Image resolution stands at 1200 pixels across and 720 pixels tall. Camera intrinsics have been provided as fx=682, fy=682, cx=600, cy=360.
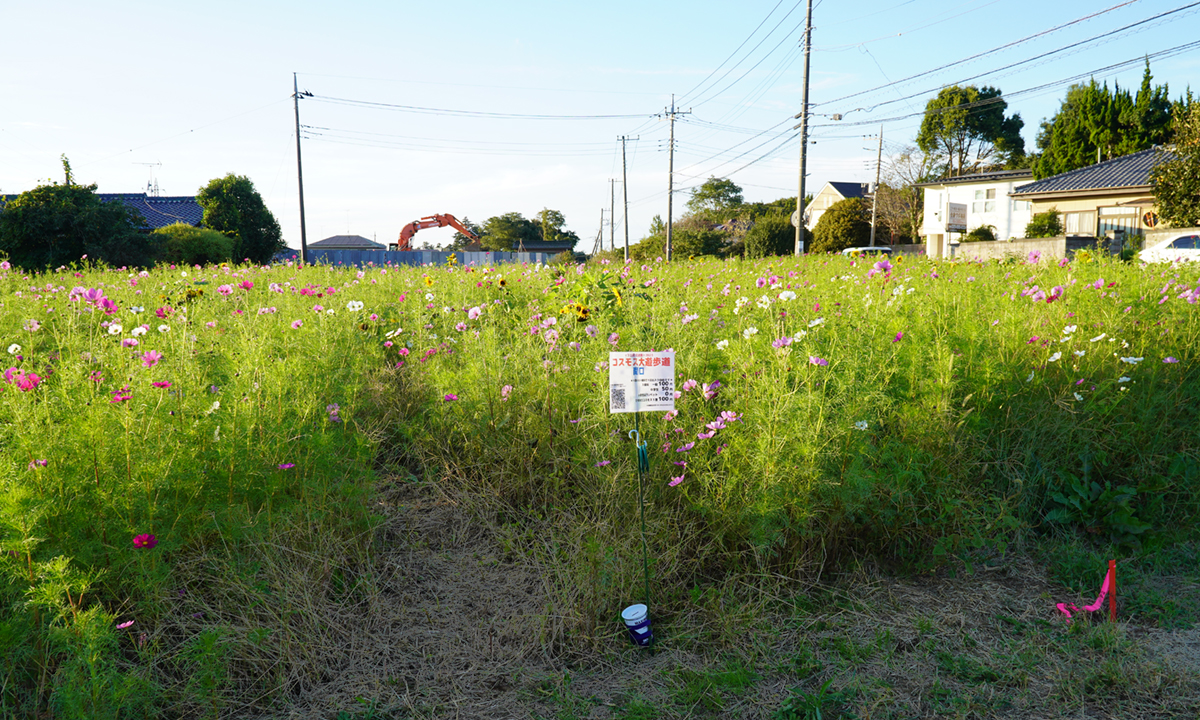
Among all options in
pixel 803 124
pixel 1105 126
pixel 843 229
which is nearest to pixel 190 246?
pixel 803 124

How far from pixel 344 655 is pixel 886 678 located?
1801mm

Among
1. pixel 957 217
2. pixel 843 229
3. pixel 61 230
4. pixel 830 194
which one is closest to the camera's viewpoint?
pixel 61 230

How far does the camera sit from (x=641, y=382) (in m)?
2.55

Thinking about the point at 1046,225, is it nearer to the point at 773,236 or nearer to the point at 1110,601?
the point at 773,236

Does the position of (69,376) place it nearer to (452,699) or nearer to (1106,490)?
(452,699)

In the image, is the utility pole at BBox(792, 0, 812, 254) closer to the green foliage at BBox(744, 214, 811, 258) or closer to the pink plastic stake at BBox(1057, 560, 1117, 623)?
the green foliage at BBox(744, 214, 811, 258)

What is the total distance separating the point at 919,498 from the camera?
2871mm

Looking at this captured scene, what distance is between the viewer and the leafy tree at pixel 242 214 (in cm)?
2208

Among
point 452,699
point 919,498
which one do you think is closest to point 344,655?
point 452,699

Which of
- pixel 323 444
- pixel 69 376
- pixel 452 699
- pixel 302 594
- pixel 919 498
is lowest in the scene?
pixel 452 699

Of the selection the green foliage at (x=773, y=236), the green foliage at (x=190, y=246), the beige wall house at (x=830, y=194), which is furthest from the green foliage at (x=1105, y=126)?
the green foliage at (x=190, y=246)

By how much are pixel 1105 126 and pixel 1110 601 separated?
99.5 ft

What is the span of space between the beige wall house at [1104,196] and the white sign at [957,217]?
5523 millimetres

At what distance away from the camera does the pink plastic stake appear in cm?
245
